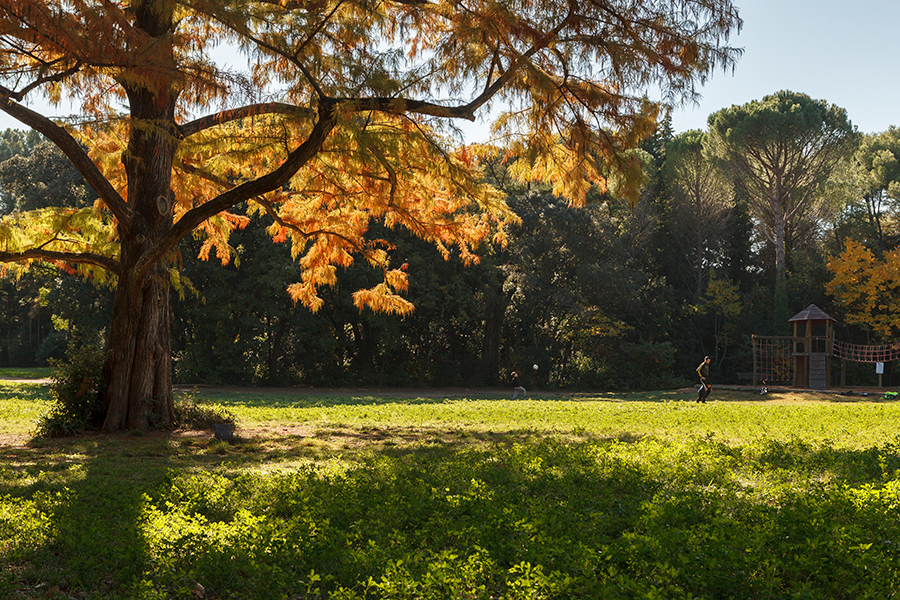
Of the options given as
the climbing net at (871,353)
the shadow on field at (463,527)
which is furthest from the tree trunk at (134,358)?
the climbing net at (871,353)

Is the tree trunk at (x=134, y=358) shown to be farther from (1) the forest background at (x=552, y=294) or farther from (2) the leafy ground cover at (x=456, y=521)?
(1) the forest background at (x=552, y=294)

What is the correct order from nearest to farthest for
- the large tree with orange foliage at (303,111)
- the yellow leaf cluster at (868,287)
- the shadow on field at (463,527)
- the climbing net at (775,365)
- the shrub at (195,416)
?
the shadow on field at (463,527) < the large tree with orange foliage at (303,111) < the shrub at (195,416) < the climbing net at (775,365) < the yellow leaf cluster at (868,287)

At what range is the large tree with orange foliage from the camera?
8.07 meters

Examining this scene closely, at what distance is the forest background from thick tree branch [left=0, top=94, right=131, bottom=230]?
15301 millimetres

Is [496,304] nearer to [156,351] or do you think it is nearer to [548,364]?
[548,364]

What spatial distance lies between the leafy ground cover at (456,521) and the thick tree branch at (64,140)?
367 cm

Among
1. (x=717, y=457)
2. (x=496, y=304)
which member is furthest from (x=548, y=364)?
(x=717, y=457)

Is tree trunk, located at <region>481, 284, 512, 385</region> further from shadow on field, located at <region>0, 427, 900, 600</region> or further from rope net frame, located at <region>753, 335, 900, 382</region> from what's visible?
shadow on field, located at <region>0, 427, 900, 600</region>

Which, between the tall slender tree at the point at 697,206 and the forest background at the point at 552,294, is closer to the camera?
the forest background at the point at 552,294

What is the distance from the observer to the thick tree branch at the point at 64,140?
30.4 ft

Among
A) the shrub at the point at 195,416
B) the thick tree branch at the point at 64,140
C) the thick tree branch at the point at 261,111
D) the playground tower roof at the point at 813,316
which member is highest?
the thick tree branch at the point at 261,111

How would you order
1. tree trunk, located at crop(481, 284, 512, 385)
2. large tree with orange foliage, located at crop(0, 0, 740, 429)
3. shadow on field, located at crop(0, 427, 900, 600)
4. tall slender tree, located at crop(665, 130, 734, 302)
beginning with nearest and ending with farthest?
shadow on field, located at crop(0, 427, 900, 600), large tree with orange foliage, located at crop(0, 0, 740, 429), tree trunk, located at crop(481, 284, 512, 385), tall slender tree, located at crop(665, 130, 734, 302)

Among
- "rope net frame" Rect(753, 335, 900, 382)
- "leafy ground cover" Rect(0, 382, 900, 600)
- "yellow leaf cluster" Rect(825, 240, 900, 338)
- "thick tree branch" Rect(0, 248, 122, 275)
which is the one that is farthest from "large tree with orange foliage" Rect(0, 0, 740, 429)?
"yellow leaf cluster" Rect(825, 240, 900, 338)

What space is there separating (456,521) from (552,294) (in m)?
24.1
